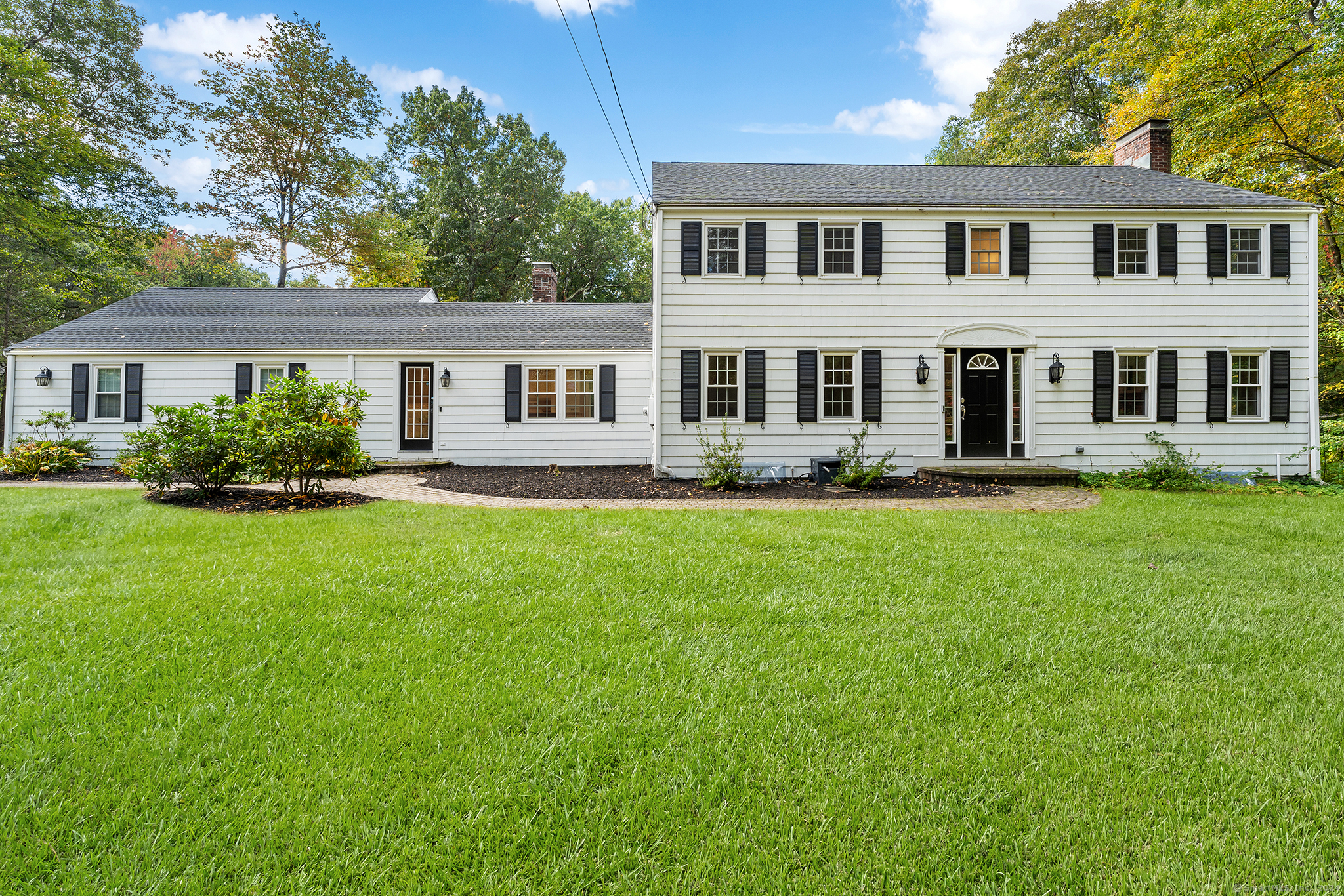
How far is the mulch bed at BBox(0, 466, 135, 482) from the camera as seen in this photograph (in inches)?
427

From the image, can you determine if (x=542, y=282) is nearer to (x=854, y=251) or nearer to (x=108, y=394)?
(x=854, y=251)

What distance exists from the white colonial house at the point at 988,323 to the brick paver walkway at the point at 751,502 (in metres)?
2.81

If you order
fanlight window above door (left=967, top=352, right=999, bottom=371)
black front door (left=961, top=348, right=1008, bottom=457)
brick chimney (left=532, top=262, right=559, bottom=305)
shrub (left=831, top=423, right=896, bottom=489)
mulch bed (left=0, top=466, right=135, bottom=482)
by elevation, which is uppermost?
brick chimney (left=532, top=262, right=559, bottom=305)

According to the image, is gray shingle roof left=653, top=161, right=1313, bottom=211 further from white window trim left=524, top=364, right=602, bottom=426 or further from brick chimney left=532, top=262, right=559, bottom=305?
brick chimney left=532, top=262, right=559, bottom=305

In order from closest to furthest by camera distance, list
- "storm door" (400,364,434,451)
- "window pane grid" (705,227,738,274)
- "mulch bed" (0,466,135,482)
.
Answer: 1. "mulch bed" (0,466,135,482)
2. "window pane grid" (705,227,738,274)
3. "storm door" (400,364,434,451)

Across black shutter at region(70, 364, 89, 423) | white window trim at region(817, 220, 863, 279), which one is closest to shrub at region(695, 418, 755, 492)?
white window trim at region(817, 220, 863, 279)

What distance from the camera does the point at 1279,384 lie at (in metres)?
11.1

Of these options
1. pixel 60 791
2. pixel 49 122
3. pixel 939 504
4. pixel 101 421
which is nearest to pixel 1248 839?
pixel 60 791

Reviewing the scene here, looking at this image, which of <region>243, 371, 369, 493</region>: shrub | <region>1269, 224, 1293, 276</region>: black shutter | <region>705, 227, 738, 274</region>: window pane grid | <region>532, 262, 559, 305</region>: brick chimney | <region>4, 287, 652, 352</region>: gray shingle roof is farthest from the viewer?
<region>532, 262, 559, 305</region>: brick chimney

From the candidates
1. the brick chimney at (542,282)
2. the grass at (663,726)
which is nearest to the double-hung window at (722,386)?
the grass at (663,726)

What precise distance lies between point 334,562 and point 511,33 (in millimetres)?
12550

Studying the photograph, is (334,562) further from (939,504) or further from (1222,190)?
(1222,190)

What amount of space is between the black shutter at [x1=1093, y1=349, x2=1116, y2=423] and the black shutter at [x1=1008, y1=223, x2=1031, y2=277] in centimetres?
158

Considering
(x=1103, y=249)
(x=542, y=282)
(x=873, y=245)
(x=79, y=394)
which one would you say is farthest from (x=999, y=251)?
(x=79, y=394)
